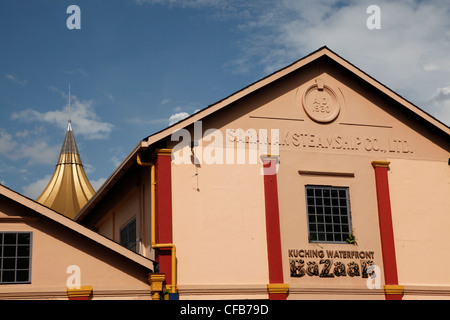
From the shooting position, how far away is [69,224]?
18.3 meters

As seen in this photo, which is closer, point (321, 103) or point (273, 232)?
point (273, 232)

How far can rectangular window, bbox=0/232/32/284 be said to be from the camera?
18.1 metres

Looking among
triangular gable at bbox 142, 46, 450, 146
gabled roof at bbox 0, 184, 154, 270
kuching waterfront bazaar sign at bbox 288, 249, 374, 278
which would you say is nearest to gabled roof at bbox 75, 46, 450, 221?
triangular gable at bbox 142, 46, 450, 146

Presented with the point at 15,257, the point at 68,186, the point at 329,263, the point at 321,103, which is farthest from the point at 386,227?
the point at 68,186

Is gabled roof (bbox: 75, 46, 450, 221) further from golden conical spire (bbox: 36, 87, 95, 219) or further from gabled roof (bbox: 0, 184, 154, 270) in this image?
golden conical spire (bbox: 36, 87, 95, 219)

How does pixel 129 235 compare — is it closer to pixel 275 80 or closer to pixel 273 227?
pixel 273 227

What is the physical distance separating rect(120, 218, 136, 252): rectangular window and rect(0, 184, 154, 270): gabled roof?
3717 mm

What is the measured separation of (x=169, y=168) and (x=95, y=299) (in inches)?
154

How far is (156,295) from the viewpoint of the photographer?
725 inches

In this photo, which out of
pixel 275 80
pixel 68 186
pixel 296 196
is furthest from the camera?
pixel 68 186

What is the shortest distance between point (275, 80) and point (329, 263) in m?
5.45

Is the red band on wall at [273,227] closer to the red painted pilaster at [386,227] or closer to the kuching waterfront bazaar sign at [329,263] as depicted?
the kuching waterfront bazaar sign at [329,263]

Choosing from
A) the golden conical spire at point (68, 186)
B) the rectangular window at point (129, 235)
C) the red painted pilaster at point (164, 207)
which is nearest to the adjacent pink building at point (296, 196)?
the red painted pilaster at point (164, 207)

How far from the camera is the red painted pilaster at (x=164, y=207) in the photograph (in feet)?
61.0
